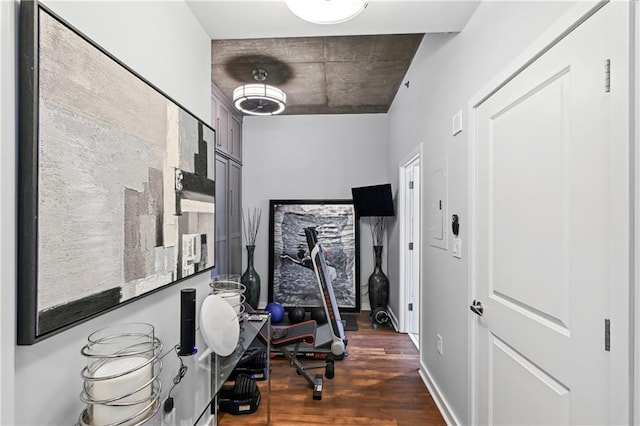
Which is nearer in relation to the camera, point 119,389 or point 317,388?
point 119,389

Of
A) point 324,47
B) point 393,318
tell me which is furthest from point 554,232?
point 393,318

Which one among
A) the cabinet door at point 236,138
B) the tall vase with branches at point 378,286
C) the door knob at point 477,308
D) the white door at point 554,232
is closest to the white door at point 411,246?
the tall vase with branches at point 378,286

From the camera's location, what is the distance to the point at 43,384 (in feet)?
2.87

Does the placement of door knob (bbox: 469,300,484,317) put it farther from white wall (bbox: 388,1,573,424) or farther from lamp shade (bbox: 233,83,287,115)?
lamp shade (bbox: 233,83,287,115)

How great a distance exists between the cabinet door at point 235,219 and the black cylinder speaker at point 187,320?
299 cm

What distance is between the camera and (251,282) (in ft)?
14.5

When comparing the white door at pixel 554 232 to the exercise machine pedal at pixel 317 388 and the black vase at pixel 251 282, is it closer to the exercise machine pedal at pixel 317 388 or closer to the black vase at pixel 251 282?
the exercise machine pedal at pixel 317 388

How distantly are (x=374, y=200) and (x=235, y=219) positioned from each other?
6.47 ft

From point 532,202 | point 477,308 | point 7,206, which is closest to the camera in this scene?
point 7,206

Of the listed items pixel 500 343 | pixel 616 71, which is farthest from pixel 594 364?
pixel 616 71

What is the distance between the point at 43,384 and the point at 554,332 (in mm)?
1632

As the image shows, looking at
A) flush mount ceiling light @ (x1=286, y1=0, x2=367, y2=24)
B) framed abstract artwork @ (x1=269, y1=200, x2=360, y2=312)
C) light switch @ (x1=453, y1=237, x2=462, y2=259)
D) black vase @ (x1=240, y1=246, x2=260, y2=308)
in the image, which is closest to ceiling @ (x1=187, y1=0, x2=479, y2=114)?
flush mount ceiling light @ (x1=286, y1=0, x2=367, y2=24)

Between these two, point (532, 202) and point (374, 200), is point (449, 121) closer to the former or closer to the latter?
point (532, 202)

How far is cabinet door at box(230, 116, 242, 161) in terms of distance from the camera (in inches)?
173
